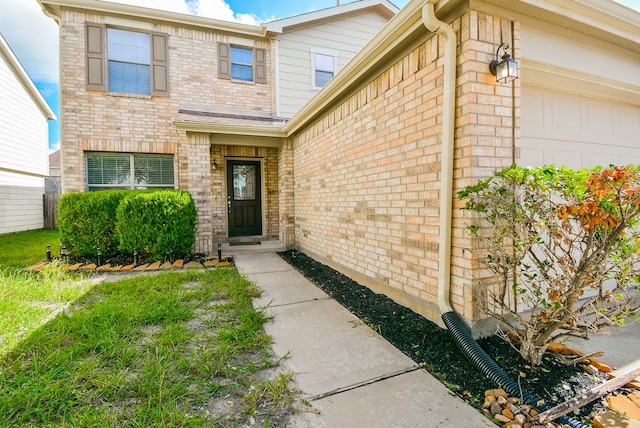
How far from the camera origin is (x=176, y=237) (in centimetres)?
539

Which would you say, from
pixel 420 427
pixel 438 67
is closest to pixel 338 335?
pixel 420 427

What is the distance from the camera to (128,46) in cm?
691

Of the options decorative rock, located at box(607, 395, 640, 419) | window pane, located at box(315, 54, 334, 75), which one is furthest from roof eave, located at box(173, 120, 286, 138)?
decorative rock, located at box(607, 395, 640, 419)

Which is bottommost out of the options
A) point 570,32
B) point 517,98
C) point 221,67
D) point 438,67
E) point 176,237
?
point 176,237

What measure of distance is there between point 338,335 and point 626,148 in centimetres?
407

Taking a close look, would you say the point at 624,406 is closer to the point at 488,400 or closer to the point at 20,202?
the point at 488,400

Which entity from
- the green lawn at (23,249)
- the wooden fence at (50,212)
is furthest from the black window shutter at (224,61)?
the wooden fence at (50,212)

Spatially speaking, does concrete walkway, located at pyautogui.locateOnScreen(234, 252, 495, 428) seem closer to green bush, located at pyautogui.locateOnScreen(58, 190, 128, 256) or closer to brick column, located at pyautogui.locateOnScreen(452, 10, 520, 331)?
brick column, located at pyautogui.locateOnScreen(452, 10, 520, 331)

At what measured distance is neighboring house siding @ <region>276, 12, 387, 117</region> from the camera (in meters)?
7.96

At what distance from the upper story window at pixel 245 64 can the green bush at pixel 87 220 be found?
428 cm

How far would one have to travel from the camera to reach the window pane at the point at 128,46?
6.79 metres

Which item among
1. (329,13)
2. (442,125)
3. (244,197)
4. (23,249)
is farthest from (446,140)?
(23,249)

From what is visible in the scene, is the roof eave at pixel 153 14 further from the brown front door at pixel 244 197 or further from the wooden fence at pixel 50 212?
the wooden fence at pixel 50 212

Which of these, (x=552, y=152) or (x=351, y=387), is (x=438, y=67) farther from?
(x=351, y=387)
